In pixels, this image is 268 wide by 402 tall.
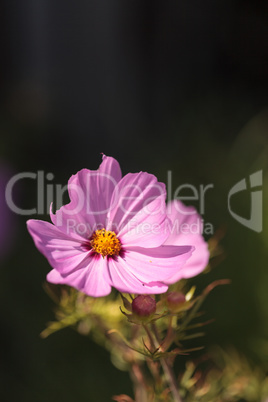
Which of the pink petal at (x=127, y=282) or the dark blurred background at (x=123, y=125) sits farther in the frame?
the dark blurred background at (x=123, y=125)

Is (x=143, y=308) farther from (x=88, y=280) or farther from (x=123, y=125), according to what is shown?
(x=123, y=125)

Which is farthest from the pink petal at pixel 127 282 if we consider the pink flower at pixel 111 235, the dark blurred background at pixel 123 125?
the dark blurred background at pixel 123 125

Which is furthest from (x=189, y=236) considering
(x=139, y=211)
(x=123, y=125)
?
(x=123, y=125)

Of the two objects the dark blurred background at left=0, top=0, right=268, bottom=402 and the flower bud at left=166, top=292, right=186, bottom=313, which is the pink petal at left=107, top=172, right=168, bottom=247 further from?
the dark blurred background at left=0, top=0, right=268, bottom=402

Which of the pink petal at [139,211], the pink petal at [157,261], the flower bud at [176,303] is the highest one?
the pink petal at [139,211]

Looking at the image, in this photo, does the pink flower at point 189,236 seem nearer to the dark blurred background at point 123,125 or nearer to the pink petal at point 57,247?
the pink petal at point 57,247

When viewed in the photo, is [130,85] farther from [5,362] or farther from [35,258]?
[5,362]
